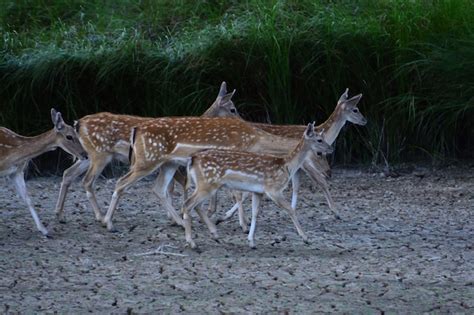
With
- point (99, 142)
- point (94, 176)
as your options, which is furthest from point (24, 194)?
point (99, 142)

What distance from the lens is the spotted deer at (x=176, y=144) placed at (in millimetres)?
10367

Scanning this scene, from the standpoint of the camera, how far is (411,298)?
25.8ft

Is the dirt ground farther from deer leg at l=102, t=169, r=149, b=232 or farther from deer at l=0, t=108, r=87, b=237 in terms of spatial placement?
deer at l=0, t=108, r=87, b=237

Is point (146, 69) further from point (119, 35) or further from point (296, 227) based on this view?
point (296, 227)

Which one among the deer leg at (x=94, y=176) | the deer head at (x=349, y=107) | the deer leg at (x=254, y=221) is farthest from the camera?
the deer head at (x=349, y=107)

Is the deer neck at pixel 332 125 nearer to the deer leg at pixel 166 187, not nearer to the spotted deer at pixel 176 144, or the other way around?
the spotted deer at pixel 176 144

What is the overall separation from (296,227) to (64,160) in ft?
16.1

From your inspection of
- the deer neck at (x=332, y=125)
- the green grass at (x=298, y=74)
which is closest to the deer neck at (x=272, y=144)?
the deer neck at (x=332, y=125)

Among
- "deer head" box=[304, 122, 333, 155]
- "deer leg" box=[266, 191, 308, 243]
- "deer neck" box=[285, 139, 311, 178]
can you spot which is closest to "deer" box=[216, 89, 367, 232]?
"deer head" box=[304, 122, 333, 155]

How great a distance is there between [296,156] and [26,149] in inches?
88.2

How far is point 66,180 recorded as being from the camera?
11.1 metres

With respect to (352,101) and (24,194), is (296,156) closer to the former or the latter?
(24,194)

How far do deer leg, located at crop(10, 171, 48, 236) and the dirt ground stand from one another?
15 cm

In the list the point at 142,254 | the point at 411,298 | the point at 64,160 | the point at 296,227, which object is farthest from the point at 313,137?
the point at 64,160
